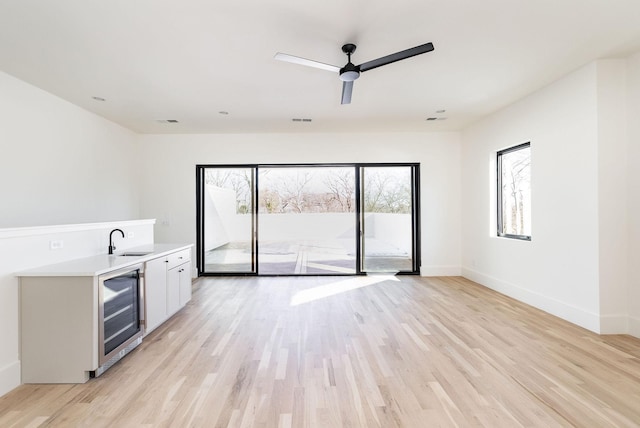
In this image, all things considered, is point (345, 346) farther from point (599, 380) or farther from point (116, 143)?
point (116, 143)

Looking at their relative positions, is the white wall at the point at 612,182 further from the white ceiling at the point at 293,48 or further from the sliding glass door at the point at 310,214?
the sliding glass door at the point at 310,214

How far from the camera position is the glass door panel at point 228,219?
5.74 meters

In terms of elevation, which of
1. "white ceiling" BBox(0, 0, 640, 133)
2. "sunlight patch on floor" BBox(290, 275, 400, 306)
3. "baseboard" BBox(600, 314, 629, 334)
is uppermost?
"white ceiling" BBox(0, 0, 640, 133)

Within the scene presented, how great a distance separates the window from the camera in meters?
4.10

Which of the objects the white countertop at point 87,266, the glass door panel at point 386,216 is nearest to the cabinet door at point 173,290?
the white countertop at point 87,266

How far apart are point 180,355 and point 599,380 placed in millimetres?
3255

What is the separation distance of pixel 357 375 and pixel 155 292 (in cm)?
221

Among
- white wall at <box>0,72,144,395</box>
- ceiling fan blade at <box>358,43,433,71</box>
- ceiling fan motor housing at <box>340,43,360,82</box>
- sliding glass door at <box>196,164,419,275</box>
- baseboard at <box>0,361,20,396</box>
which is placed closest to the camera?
baseboard at <box>0,361,20,396</box>

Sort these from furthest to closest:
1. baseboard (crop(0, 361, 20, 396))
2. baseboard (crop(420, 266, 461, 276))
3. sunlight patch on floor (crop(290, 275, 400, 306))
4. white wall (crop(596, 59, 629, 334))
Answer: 1. baseboard (crop(420, 266, 461, 276))
2. sunlight patch on floor (crop(290, 275, 400, 306))
3. white wall (crop(596, 59, 629, 334))
4. baseboard (crop(0, 361, 20, 396))

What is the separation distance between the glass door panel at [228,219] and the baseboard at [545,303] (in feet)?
13.3

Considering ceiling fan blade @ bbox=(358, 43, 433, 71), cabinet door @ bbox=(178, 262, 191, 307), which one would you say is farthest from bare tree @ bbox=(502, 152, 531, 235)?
cabinet door @ bbox=(178, 262, 191, 307)

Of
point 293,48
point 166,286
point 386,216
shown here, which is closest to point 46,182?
point 166,286

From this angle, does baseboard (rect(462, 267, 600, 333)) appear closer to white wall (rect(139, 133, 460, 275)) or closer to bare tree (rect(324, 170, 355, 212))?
white wall (rect(139, 133, 460, 275))

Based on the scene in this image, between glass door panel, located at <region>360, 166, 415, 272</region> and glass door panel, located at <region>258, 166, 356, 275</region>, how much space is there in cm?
25
